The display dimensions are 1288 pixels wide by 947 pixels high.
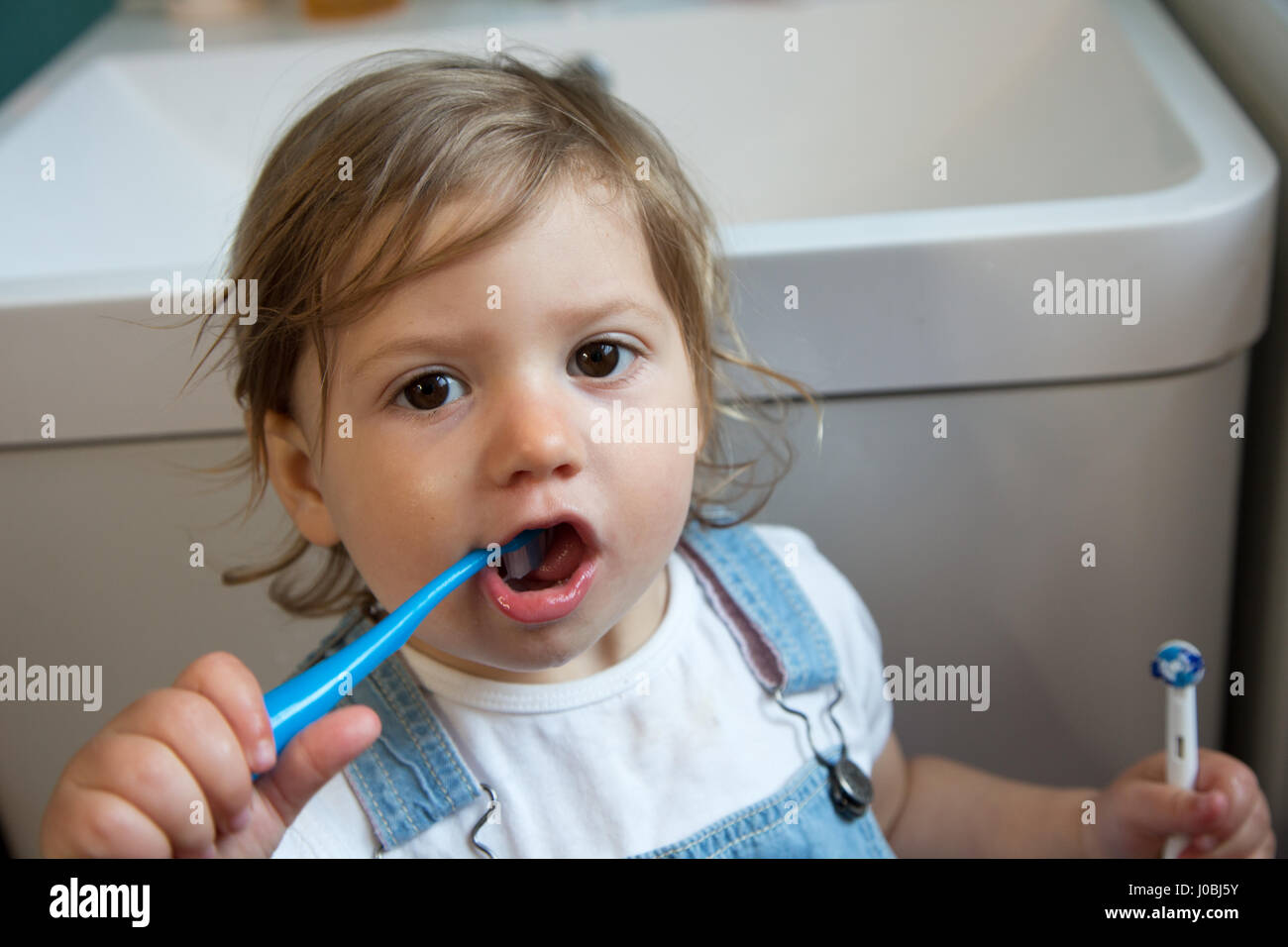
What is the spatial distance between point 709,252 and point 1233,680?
1.50ft

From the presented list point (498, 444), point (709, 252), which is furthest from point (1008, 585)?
point (498, 444)

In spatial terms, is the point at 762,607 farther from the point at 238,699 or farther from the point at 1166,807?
the point at 238,699

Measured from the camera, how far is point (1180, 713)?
52cm

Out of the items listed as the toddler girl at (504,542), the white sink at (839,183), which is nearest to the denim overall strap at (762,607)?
the toddler girl at (504,542)

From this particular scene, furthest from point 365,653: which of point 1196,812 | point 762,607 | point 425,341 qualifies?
point 1196,812

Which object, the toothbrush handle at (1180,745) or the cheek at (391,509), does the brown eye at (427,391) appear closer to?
the cheek at (391,509)

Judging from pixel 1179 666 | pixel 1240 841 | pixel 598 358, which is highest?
pixel 598 358

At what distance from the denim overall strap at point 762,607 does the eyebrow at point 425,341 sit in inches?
7.4

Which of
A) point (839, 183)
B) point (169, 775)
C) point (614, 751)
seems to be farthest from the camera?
point (839, 183)

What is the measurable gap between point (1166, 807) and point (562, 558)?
0.29 metres

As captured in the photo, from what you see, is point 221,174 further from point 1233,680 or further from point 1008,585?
point 1233,680

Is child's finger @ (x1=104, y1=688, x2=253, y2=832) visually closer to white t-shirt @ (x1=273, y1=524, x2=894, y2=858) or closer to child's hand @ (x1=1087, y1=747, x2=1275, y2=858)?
white t-shirt @ (x1=273, y1=524, x2=894, y2=858)

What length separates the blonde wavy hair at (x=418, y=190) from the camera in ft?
1.66
